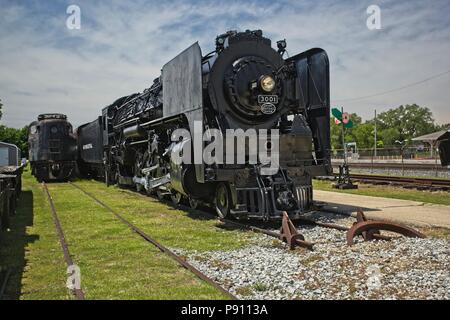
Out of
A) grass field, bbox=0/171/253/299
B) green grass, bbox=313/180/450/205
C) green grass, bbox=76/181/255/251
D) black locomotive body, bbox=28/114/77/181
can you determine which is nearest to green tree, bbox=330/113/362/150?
black locomotive body, bbox=28/114/77/181

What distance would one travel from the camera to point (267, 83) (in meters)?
9.39

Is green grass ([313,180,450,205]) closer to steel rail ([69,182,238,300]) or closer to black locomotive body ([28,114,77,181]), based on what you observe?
steel rail ([69,182,238,300])

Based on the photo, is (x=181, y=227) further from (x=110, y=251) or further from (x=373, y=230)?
(x=373, y=230)

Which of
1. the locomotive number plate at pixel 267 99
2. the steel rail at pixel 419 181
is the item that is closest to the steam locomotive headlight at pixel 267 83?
the locomotive number plate at pixel 267 99

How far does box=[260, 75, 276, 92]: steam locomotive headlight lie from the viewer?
932cm

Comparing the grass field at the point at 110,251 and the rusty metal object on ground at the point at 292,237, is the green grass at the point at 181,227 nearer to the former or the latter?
the grass field at the point at 110,251

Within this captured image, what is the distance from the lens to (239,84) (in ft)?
30.9

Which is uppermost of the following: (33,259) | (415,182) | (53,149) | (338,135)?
(338,135)

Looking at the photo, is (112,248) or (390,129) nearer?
(112,248)

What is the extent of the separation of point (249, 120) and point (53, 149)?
18.4 metres

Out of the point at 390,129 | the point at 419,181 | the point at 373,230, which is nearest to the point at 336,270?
the point at 373,230

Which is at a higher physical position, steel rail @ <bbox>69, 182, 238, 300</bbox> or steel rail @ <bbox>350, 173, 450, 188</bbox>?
steel rail @ <bbox>350, 173, 450, 188</bbox>

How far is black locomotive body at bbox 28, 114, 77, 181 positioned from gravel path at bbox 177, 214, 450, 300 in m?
20.2
